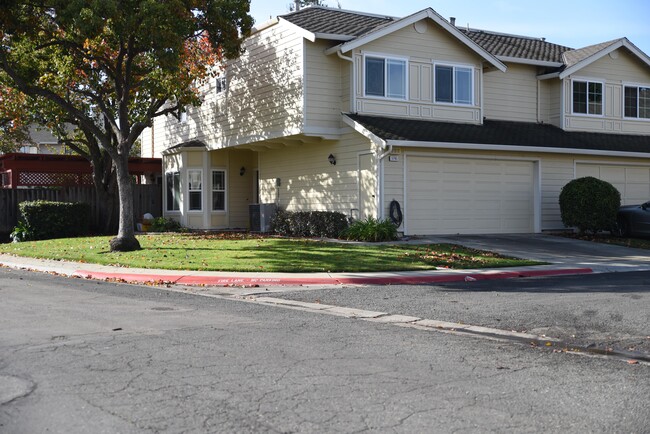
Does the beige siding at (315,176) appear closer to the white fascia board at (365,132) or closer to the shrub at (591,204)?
the white fascia board at (365,132)

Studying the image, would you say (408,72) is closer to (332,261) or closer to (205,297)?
(332,261)

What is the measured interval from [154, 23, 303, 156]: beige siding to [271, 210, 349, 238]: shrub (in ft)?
9.46

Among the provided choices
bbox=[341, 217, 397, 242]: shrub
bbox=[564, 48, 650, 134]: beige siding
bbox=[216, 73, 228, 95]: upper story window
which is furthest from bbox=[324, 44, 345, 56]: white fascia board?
bbox=[564, 48, 650, 134]: beige siding

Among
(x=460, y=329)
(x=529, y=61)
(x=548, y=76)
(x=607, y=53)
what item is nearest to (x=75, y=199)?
→ (x=529, y=61)

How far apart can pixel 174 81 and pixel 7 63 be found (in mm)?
5032

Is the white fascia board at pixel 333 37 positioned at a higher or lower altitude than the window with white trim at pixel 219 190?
higher

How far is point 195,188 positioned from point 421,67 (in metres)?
10.7

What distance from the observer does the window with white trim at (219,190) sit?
2802 centimetres

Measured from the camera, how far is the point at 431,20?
22562 millimetres

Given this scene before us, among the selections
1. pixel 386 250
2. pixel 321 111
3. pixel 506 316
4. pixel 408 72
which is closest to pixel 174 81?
pixel 321 111

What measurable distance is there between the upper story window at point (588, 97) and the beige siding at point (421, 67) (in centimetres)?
481

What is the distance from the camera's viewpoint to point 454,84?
23.2 metres

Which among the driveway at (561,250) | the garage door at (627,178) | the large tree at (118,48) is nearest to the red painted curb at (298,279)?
the driveway at (561,250)

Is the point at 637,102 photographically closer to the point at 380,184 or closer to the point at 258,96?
the point at 380,184
